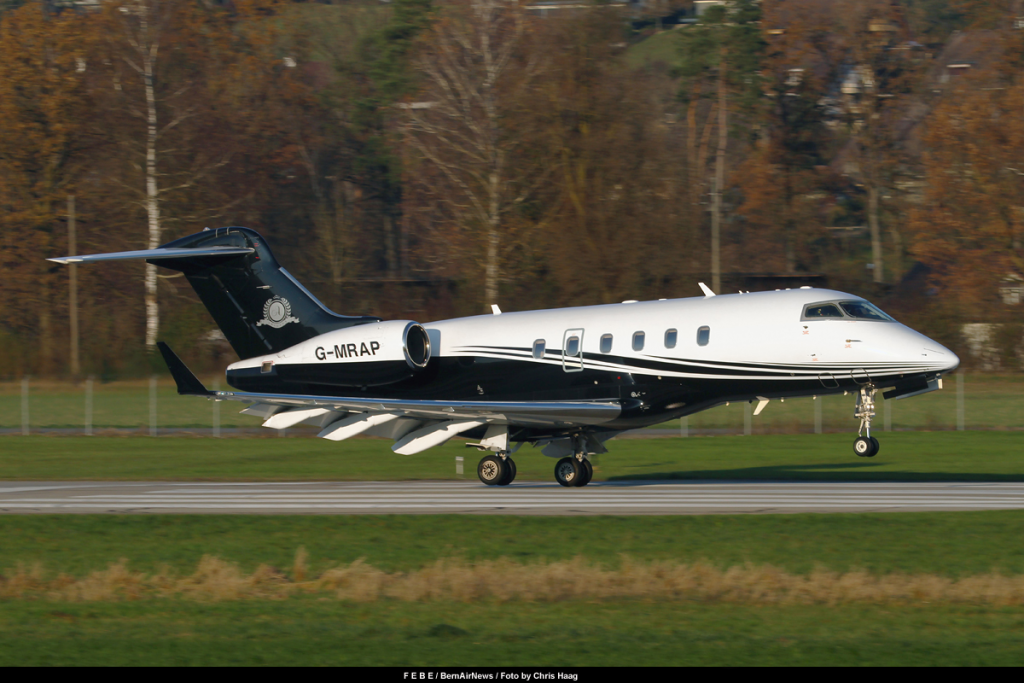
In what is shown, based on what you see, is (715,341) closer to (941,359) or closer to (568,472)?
(941,359)

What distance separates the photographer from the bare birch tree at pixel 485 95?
5122 cm

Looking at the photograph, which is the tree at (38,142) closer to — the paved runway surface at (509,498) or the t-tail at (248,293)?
the t-tail at (248,293)

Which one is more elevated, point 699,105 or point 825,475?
point 699,105

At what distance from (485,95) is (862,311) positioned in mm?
32405

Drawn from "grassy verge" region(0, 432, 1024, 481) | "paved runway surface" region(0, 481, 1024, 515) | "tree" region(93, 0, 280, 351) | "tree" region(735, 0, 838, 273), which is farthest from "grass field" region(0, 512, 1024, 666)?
"tree" region(735, 0, 838, 273)

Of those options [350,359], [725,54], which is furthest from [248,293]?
[725,54]

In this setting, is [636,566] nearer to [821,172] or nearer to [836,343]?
[836,343]

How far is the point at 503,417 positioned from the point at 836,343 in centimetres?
614

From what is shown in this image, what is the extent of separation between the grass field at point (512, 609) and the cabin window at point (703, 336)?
537 centimetres

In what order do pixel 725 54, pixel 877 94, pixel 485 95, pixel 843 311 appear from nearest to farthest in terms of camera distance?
pixel 843 311, pixel 485 95, pixel 877 94, pixel 725 54

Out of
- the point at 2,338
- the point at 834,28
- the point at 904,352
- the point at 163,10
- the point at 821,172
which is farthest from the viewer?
the point at 821,172

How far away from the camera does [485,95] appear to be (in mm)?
51906

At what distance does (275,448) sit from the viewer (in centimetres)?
3481
